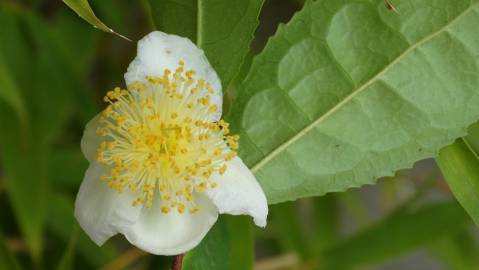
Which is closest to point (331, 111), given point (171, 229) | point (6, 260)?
point (171, 229)

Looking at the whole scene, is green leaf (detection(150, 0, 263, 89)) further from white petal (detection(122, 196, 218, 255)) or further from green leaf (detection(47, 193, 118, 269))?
green leaf (detection(47, 193, 118, 269))

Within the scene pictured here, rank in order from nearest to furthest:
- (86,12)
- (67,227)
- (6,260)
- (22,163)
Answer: (86,12)
(6,260)
(22,163)
(67,227)

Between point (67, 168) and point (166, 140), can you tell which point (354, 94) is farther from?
point (67, 168)

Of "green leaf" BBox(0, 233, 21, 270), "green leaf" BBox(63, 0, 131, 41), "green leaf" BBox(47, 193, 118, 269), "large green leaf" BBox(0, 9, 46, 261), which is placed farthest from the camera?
"green leaf" BBox(47, 193, 118, 269)

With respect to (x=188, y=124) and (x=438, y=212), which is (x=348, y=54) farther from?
(x=438, y=212)

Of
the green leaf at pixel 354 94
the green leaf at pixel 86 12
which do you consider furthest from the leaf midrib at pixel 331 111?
the green leaf at pixel 86 12

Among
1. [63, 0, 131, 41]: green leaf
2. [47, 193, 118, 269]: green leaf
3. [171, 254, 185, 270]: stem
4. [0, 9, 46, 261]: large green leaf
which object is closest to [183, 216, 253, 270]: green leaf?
[171, 254, 185, 270]: stem
